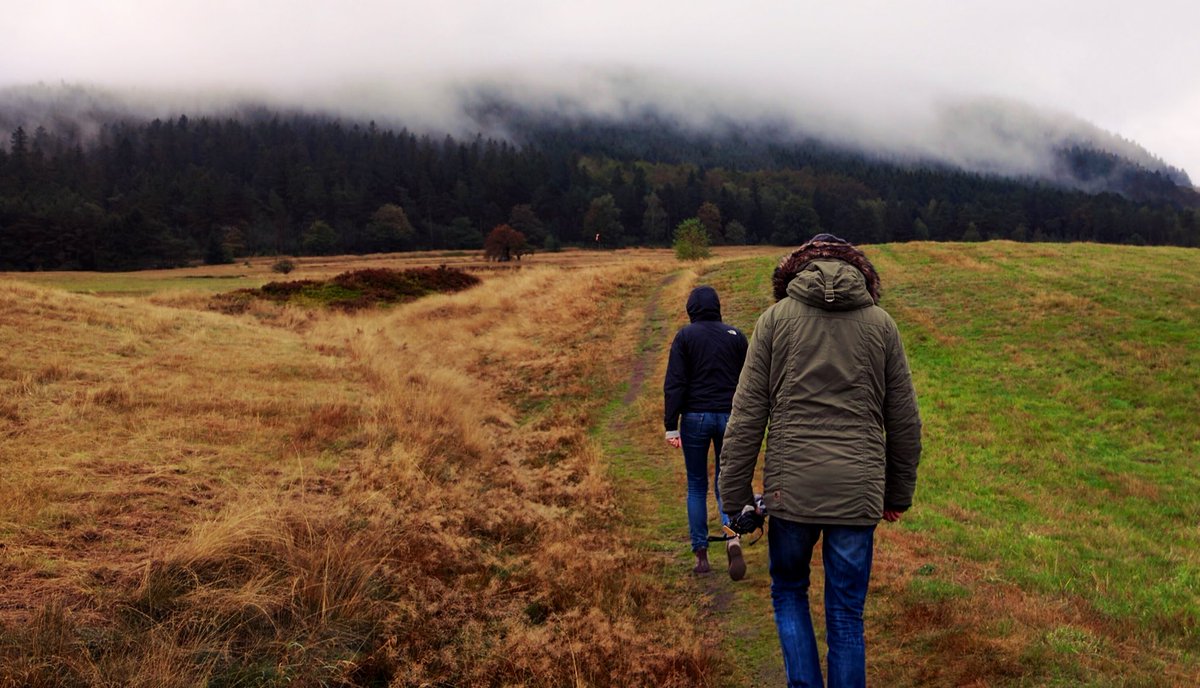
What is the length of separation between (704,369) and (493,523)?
9.60 ft

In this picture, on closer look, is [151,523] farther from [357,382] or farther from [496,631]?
[357,382]

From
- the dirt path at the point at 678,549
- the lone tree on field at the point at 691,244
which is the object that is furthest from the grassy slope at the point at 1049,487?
the lone tree on field at the point at 691,244

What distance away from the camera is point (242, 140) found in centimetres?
15925

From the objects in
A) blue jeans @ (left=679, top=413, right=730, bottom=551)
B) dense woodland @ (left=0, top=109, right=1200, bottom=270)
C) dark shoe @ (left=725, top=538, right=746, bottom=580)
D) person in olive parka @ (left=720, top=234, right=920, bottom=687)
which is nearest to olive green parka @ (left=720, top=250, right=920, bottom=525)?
person in olive parka @ (left=720, top=234, right=920, bottom=687)

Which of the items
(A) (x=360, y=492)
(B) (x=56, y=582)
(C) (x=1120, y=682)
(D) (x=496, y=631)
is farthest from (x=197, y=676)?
(C) (x=1120, y=682)

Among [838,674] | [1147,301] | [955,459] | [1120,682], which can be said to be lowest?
[955,459]

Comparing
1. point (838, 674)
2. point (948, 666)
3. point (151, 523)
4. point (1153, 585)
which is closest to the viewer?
point (838, 674)

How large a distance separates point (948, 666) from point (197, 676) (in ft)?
15.6

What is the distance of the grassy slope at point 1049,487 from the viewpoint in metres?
4.61

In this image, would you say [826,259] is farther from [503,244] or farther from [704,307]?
[503,244]

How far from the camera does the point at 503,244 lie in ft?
239

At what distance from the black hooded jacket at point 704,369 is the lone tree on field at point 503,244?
221 feet

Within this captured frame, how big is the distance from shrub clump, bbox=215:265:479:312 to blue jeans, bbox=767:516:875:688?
29.4m

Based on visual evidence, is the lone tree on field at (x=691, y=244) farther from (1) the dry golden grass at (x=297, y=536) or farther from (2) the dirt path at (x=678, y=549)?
(1) the dry golden grass at (x=297, y=536)
